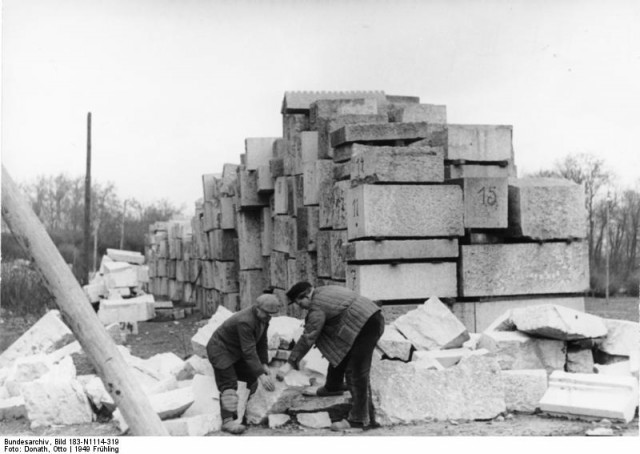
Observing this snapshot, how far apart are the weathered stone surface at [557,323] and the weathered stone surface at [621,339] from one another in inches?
5.0

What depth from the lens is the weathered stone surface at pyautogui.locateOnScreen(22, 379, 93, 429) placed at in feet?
25.0

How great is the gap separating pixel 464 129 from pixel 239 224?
666 cm

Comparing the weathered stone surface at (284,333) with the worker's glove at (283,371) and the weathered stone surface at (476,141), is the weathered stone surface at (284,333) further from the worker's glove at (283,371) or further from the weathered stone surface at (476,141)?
the weathered stone surface at (476,141)

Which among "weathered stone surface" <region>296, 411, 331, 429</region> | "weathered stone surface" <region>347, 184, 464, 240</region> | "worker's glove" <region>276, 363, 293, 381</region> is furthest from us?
"weathered stone surface" <region>347, 184, 464, 240</region>

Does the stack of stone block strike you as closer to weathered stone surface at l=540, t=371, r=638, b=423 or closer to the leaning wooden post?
weathered stone surface at l=540, t=371, r=638, b=423

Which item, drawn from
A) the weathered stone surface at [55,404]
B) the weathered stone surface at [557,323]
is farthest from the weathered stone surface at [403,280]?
the weathered stone surface at [55,404]

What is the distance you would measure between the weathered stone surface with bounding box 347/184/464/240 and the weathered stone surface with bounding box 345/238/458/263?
9cm

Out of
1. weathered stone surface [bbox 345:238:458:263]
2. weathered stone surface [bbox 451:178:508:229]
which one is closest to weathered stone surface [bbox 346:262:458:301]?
weathered stone surface [bbox 345:238:458:263]

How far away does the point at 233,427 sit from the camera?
276 inches

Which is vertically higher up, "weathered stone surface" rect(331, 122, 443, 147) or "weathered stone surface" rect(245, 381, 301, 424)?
"weathered stone surface" rect(331, 122, 443, 147)

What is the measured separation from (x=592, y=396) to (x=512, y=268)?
2757 millimetres

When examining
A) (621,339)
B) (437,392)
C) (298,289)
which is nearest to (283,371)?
(298,289)
